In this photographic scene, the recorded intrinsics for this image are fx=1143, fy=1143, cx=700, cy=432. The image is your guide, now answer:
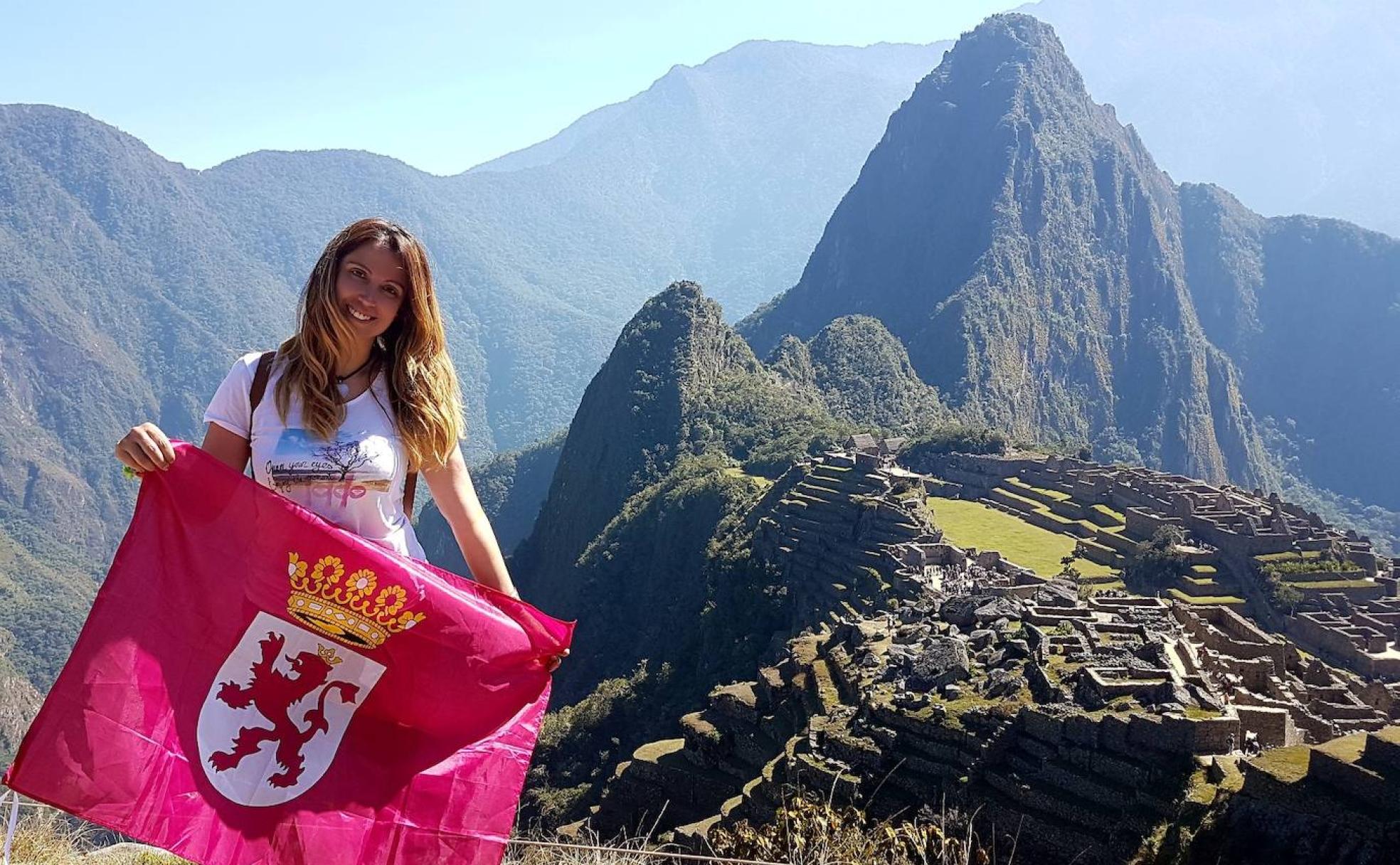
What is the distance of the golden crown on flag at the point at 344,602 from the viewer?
13.8 ft

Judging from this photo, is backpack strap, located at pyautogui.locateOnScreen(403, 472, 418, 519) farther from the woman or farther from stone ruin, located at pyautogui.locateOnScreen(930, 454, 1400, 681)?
stone ruin, located at pyautogui.locateOnScreen(930, 454, 1400, 681)

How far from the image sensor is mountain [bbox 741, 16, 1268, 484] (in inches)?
5502

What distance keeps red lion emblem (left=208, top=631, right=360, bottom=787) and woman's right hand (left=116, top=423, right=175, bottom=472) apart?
734mm

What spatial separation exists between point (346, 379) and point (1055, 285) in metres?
159

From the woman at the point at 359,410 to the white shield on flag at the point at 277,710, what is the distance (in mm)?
479

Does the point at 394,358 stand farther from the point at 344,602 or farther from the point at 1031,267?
the point at 1031,267

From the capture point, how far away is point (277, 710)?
13.6ft

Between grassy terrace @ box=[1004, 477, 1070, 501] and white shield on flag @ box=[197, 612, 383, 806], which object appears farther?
grassy terrace @ box=[1004, 477, 1070, 501]

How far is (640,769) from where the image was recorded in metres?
21.1

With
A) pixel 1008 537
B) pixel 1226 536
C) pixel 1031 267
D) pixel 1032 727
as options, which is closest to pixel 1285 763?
pixel 1032 727

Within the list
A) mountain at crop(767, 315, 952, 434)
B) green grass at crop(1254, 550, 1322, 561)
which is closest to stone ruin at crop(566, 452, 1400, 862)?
green grass at crop(1254, 550, 1322, 561)

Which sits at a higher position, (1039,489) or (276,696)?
(276,696)

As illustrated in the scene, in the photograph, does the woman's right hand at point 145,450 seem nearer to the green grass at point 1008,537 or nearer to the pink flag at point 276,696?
the pink flag at point 276,696

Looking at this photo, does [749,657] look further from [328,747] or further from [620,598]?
[328,747]
